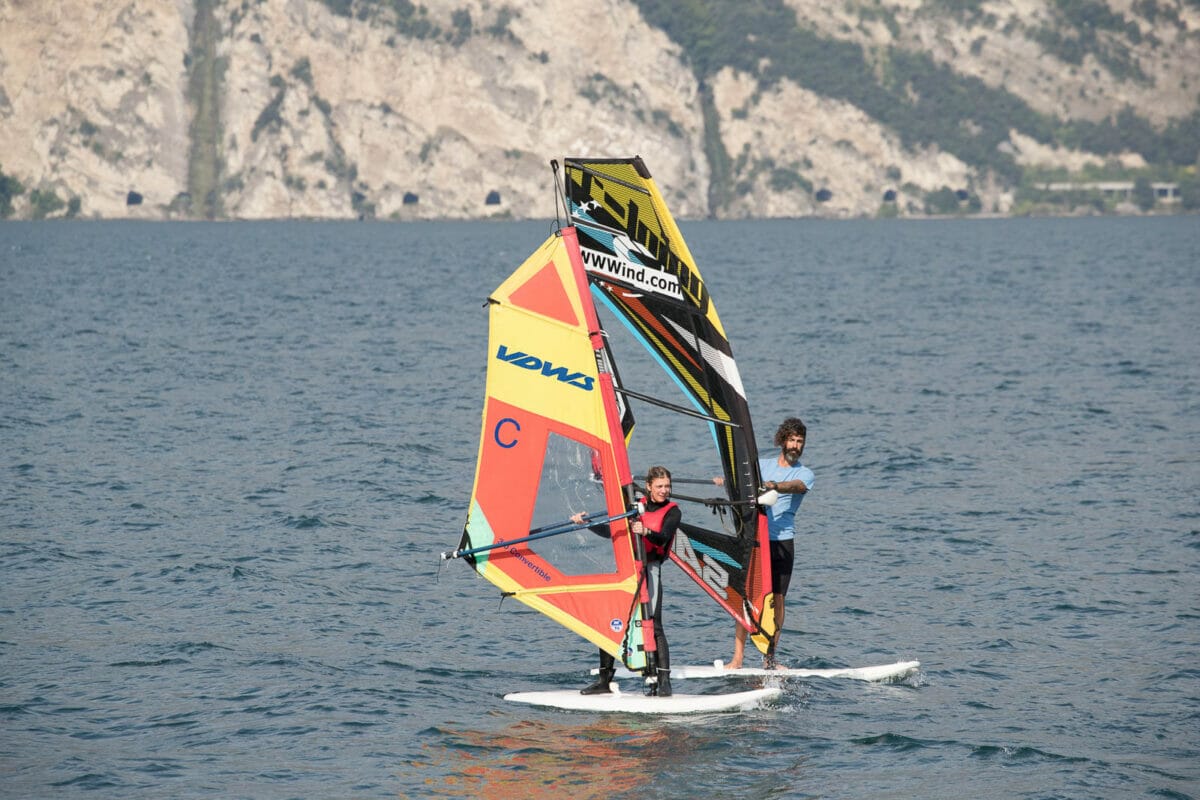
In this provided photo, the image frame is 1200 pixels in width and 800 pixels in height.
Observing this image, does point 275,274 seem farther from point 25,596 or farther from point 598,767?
point 598,767

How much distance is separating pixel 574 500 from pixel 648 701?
7.28 ft

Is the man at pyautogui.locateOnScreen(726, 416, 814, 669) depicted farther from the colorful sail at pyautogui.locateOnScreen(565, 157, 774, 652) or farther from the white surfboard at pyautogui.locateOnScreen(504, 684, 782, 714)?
the white surfboard at pyautogui.locateOnScreen(504, 684, 782, 714)

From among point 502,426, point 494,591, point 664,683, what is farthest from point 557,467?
point 494,591

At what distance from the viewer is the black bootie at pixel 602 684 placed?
1570 cm

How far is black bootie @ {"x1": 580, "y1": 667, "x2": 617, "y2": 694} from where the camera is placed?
1570 cm

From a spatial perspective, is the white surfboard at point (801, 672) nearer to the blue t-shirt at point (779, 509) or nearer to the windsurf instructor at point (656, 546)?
the windsurf instructor at point (656, 546)

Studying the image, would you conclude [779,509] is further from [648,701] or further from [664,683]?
[648,701]

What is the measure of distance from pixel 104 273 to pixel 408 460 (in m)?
69.9

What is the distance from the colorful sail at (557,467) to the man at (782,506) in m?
1.79

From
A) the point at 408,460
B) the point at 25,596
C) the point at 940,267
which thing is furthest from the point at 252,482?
the point at 940,267

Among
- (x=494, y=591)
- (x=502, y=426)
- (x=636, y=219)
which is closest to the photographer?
(x=636, y=219)

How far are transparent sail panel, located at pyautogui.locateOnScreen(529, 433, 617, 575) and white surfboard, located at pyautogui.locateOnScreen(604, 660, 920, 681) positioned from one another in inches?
74.0

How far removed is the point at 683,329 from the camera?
51.9ft

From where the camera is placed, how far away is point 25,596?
19.8 metres
